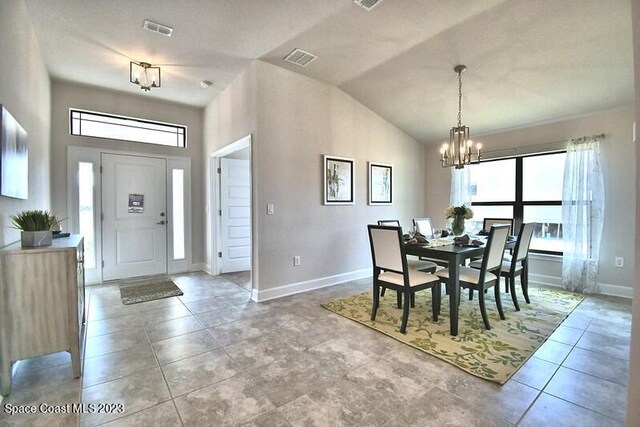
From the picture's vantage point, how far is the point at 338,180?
4.30 meters

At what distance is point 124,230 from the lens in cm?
454

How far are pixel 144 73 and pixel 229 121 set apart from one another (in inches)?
44.7

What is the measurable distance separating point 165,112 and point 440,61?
424cm

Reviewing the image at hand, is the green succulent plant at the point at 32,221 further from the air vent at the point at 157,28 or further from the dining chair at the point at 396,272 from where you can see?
the dining chair at the point at 396,272

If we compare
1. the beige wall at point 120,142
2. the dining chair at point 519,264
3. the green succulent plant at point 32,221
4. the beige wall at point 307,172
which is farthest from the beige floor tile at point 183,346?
the dining chair at point 519,264

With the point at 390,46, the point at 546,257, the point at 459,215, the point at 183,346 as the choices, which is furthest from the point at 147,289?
the point at 546,257

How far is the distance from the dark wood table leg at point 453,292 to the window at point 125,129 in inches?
182

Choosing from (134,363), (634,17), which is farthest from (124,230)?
(634,17)

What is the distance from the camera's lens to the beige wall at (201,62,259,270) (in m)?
3.59

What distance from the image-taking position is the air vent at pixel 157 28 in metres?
2.70

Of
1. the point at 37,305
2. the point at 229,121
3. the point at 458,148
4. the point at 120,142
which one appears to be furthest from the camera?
the point at 120,142

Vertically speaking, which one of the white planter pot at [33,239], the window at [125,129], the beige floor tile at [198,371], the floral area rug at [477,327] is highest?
the window at [125,129]

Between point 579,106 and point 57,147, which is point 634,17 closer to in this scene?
point 579,106

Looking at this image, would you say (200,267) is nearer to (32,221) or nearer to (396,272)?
(32,221)
